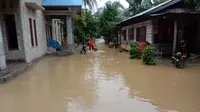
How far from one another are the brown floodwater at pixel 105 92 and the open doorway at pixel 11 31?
9.84 ft

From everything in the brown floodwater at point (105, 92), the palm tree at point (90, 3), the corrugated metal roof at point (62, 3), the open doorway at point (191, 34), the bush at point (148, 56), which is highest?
the palm tree at point (90, 3)

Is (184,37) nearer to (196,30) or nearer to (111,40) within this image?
(196,30)

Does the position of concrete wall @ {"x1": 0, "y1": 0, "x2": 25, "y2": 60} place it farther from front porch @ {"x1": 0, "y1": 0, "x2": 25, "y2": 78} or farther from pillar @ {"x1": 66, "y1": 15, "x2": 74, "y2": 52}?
pillar @ {"x1": 66, "y1": 15, "x2": 74, "y2": 52}

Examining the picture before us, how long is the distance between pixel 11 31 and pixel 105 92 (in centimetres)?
731

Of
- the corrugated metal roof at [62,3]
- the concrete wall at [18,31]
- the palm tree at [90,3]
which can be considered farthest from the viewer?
the palm tree at [90,3]

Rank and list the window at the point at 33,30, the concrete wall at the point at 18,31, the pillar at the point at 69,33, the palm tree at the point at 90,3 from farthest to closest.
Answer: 1. the palm tree at the point at 90,3
2. the pillar at the point at 69,33
3. the window at the point at 33,30
4. the concrete wall at the point at 18,31

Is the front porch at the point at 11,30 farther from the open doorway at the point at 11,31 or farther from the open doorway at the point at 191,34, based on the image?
the open doorway at the point at 191,34

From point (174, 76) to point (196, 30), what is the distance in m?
6.83

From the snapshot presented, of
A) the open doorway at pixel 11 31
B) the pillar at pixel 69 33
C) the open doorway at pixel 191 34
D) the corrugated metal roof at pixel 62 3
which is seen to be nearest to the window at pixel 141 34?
the open doorway at pixel 191 34

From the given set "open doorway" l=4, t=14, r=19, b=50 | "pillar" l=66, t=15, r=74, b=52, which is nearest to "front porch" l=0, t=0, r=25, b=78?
"open doorway" l=4, t=14, r=19, b=50

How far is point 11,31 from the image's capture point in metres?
10.7

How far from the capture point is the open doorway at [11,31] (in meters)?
10.5

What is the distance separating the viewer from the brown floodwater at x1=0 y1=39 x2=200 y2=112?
4926 mm

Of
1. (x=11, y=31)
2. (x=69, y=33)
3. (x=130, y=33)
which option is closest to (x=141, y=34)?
(x=130, y=33)
